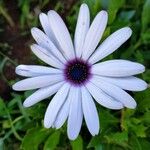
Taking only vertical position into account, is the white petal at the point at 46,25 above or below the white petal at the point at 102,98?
above

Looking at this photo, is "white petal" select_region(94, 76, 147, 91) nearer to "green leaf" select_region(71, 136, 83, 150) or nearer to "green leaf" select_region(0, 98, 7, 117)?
"green leaf" select_region(71, 136, 83, 150)

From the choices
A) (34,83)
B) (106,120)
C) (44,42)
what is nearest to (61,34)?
(44,42)

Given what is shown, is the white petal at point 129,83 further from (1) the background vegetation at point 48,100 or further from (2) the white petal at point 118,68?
(1) the background vegetation at point 48,100

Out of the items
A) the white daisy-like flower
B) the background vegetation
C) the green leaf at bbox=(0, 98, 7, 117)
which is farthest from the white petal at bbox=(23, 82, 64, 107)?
the green leaf at bbox=(0, 98, 7, 117)

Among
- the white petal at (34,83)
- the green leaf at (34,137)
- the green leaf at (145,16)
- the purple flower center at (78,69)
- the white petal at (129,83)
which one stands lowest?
the green leaf at (34,137)

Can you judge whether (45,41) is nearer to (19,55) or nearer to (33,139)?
(33,139)

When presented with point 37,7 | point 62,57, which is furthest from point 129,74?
point 37,7

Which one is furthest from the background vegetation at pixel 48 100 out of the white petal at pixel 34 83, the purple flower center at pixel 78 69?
the white petal at pixel 34 83
